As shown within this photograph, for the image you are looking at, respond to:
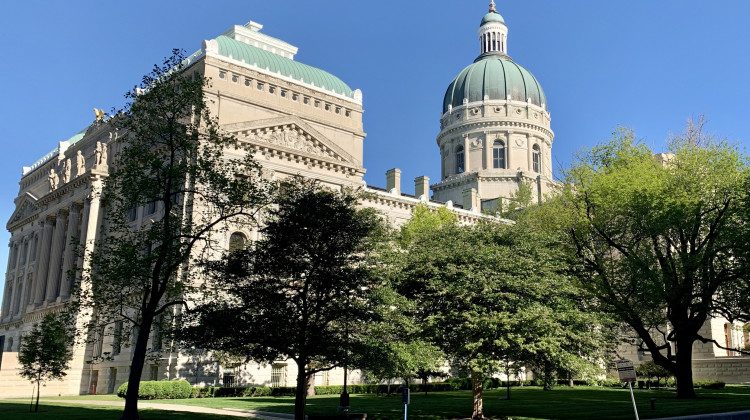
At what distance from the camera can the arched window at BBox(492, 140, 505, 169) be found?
94.4 meters

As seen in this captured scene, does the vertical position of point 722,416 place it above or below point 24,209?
below

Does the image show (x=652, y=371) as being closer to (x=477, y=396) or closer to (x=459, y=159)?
(x=477, y=396)

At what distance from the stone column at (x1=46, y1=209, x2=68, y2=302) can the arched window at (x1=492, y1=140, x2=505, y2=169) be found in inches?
2188

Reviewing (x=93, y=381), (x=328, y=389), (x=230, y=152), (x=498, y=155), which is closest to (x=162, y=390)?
(x=328, y=389)

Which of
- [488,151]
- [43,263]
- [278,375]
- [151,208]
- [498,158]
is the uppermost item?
[488,151]

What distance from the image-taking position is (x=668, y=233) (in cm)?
4044

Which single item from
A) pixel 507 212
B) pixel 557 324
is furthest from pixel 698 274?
pixel 507 212

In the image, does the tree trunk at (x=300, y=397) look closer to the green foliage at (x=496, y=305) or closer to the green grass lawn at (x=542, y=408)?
the green grass lawn at (x=542, y=408)

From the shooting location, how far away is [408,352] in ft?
87.7

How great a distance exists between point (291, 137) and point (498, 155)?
4699 centimetres

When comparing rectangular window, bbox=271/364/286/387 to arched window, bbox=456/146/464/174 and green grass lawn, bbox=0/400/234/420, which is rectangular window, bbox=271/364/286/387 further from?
arched window, bbox=456/146/464/174

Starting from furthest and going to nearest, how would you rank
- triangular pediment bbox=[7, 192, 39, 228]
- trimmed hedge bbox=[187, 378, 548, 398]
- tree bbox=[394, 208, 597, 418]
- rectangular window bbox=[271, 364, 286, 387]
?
triangular pediment bbox=[7, 192, 39, 228], rectangular window bbox=[271, 364, 286, 387], trimmed hedge bbox=[187, 378, 548, 398], tree bbox=[394, 208, 597, 418]

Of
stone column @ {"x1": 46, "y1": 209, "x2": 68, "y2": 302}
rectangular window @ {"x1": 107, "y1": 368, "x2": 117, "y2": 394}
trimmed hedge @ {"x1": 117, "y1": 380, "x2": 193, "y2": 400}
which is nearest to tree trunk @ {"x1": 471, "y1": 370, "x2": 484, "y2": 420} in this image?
trimmed hedge @ {"x1": 117, "y1": 380, "x2": 193, "y2": 400}

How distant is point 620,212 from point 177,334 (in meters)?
26.6
